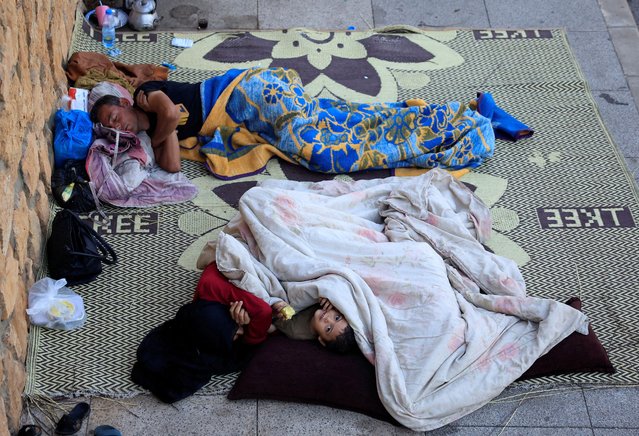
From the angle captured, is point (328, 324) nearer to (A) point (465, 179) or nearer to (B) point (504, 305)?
(B) point (504, 305)

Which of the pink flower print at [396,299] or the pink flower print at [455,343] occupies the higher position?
the pink flower print at [396,299]

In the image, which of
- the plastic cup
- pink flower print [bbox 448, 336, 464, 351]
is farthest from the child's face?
the plastic cup

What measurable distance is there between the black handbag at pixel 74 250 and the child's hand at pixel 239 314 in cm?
77

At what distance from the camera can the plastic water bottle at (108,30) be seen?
5320 mm

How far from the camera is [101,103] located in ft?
14.8

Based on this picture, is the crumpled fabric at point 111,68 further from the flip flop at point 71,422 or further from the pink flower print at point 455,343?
the pink flower print at point 455,343

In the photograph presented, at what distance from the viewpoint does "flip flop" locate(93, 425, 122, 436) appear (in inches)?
135

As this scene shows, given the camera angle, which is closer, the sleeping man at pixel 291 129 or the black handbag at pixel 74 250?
the black handbag at pixel 74 250

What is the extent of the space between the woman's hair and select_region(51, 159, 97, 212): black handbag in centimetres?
31

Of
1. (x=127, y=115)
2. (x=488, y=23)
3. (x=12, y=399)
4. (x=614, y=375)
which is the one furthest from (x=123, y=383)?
(x=488, y=23)

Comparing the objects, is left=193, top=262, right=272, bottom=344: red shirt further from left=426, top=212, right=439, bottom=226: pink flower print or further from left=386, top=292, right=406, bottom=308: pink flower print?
left=426, top=212, right=439, bottom=226: pink flower print

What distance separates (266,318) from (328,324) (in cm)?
25

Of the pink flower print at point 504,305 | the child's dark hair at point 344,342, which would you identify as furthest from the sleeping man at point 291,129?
the child's dark hair at point 344,342

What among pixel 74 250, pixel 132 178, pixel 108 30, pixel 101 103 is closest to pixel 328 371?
pixel 74 250
